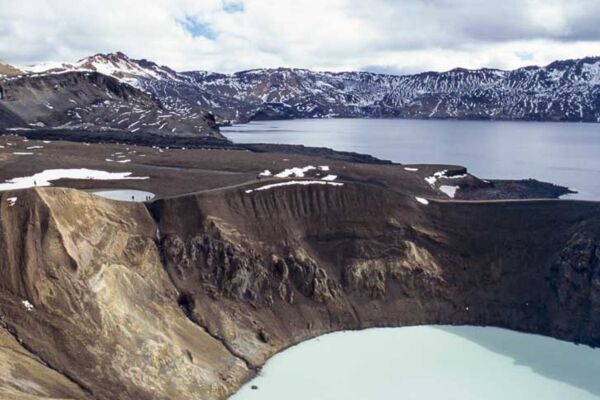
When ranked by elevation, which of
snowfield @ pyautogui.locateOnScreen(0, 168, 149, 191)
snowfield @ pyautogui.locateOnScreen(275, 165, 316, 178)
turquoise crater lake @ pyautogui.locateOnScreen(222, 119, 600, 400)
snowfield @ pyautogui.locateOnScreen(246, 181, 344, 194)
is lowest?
turquoise crater lake @ pyautogui.locateOnScreen(222, 119, 600, 400)

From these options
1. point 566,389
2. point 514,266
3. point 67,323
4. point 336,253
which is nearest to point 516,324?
point 514,266

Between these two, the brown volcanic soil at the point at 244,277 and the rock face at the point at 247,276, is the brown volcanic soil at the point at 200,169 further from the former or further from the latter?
the rock face at the point at 247,276

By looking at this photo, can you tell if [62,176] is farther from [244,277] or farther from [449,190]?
[449,190]

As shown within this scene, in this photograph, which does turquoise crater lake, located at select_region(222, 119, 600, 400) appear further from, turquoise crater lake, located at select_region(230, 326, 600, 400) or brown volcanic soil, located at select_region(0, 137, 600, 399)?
brown volcanic soil, located at select_region(0, 137, 600, 399)

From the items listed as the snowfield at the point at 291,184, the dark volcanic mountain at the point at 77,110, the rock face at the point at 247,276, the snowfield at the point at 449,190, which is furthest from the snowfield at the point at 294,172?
the dark volcanic mountain at the point at 77,110

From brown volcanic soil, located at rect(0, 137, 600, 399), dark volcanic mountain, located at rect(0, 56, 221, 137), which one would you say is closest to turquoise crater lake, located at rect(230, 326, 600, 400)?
brown volcanic soil, located at rect(0, 137, 600, 399)

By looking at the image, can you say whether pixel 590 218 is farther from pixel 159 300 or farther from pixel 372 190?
pixel 159 300

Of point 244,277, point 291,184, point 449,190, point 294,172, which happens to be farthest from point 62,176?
point 449,190
